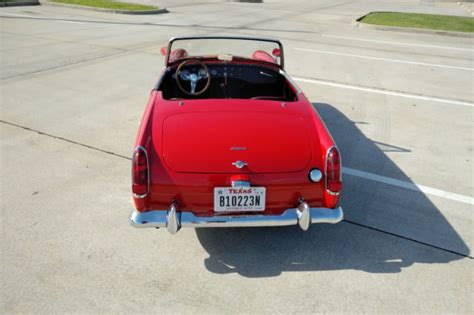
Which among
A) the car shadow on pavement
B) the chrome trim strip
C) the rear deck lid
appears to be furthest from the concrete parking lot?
the rear deck lid

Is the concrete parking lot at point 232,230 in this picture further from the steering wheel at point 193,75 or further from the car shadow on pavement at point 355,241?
the steering wheel at point 193,75

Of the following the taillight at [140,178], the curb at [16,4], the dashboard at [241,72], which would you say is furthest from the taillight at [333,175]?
the curb at [16,4]

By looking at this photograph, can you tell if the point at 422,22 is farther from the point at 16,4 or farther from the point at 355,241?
the point at 16,4

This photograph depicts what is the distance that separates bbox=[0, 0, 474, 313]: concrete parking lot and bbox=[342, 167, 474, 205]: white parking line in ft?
0.07

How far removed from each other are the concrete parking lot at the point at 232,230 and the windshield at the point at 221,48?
1356mm

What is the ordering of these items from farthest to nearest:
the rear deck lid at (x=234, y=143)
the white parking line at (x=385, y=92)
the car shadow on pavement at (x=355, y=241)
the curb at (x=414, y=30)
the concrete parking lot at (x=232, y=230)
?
the curb at (x=414, y=30)
the white parking line at (x=385, y=92)
the car shadow on pavement at (x=355, y=241)
the rear deck lid at (x=234, y=143)
the concrete parking lot at (x=232, y=230)

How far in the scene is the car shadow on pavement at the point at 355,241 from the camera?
3.26m

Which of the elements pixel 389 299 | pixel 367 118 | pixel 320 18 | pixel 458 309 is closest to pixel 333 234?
pixel 389 299

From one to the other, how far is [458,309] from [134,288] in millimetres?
2247

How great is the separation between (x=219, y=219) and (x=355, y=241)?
1267 mm

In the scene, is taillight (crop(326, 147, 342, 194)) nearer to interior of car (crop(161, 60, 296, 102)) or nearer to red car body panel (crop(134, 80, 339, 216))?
red car body panel (crop(134, 80, 339, 216))

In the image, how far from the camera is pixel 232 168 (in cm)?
304

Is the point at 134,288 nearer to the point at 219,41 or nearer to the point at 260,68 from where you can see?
the point at 260,68

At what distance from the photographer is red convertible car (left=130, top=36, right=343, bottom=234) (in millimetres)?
3021
